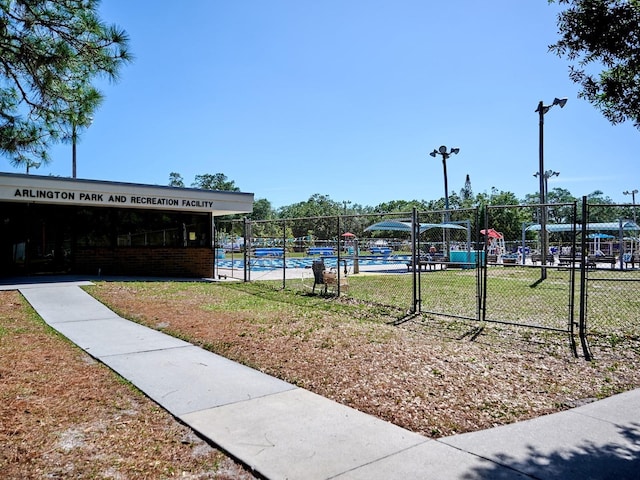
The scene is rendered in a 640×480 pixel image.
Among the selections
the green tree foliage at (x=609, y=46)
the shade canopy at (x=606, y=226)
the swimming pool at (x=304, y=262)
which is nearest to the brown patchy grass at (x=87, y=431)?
the green tree foliage at (x=609, y=46)

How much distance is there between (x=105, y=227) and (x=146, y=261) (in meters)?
1.92

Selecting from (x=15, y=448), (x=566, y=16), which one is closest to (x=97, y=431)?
(x=15, y=448)

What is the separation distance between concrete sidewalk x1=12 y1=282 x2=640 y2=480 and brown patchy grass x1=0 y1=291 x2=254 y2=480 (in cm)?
21

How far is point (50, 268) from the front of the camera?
17.1m

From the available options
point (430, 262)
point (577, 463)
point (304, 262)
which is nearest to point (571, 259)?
point (577, 463)

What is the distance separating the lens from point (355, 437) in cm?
384

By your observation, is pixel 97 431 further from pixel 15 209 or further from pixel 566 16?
pixel 15 209

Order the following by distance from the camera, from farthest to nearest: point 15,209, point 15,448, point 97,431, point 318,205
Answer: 1. point 318,205
2. point 15,209
3. point 97,431
4. point 15,448

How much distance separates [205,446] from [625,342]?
258 inches

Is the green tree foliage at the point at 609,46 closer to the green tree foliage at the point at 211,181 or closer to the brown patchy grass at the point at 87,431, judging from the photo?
the brown patchy grass at the point at 87,431

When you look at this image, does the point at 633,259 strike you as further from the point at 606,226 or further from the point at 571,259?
the point at 571,259

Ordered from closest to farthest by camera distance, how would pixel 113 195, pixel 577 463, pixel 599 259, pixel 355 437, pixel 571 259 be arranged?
pixel 577 463, pixel 355 437, pixel 571 259, pixel 599 259, pixel 113 195

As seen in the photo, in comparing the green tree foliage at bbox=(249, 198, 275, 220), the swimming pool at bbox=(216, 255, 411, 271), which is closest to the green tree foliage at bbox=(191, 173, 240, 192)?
the green tree foliage at bbox=(249, 198, 275, 220)

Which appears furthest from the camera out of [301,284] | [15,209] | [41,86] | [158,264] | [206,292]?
[158,264]
